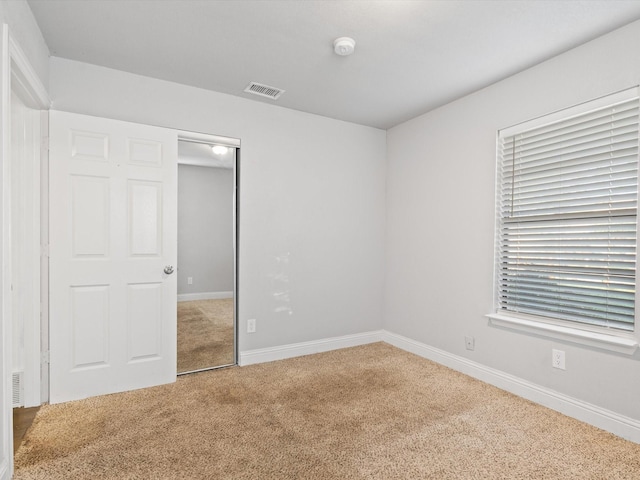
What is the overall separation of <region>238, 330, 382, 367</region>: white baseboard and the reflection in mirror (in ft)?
0.59

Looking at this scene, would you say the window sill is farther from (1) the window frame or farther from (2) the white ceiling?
(2) the white ceiling

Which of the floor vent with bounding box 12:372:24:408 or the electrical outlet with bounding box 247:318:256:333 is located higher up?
the electrical outlet with bounding box 247:318:256:333

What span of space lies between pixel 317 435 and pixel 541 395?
169 cm

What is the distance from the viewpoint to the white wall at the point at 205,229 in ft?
10.6

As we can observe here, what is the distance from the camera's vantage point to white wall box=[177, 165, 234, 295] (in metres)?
3.22

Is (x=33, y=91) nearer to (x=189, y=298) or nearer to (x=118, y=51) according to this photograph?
(x=118, y=51)

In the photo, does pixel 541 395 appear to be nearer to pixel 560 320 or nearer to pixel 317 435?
pixel 560 320

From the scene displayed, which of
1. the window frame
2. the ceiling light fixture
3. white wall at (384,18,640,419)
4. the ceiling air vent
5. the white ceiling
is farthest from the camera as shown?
the ceiling light fixture

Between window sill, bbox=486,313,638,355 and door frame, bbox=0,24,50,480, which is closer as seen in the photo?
door frame, bbox=0,24,50,480

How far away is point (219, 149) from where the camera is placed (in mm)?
3361

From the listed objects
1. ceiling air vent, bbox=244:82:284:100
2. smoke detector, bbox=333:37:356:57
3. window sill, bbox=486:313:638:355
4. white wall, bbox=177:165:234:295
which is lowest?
window sill, bbox=486:313:638:355

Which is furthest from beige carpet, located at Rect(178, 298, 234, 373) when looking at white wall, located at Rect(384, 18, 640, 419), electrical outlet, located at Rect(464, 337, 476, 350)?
electrical outlet, located at Rect(464, 337, 476, 350)

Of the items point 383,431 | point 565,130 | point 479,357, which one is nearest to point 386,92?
point 565,130

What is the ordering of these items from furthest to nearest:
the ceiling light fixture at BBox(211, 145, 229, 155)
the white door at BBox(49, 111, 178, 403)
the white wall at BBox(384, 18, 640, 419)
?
the ceiling light fixture at BBox(211, 145, 229, 155), the white door at BBox(49, 111, 178, 403), the white wall at BBox(384, 18, 640, 419)
